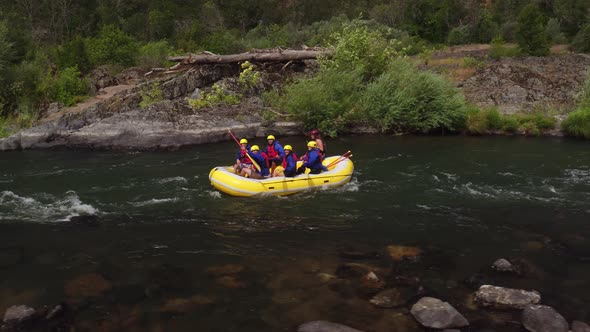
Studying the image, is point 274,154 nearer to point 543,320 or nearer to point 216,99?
point 543,320

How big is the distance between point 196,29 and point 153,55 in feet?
16.1

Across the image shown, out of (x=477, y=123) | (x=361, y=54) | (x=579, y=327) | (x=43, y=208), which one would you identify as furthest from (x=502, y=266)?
(x=361, y=54)

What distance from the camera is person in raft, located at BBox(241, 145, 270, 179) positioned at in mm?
12242

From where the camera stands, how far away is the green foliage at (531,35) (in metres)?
23.1

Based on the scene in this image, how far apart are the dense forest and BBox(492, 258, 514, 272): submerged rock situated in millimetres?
13064

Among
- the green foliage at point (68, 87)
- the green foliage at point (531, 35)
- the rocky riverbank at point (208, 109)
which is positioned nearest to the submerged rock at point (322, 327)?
the rocky riverbank at point (208, 109)

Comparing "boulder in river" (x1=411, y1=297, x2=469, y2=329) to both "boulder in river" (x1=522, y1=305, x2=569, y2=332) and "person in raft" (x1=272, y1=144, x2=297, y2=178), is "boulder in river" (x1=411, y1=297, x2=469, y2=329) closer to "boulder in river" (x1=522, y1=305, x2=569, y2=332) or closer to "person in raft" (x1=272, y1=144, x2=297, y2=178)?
"boulder in river" (x1=522, y1=305, x2=569, y2=332)

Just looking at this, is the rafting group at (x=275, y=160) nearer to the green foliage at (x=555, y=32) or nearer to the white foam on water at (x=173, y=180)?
the white foam on water at (x=173, y=180)

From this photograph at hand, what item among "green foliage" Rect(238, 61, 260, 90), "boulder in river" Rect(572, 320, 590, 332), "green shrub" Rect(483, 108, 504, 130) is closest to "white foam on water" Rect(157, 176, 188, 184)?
"green foliage" Rect(238, 61, 260, 90)

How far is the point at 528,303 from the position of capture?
712cm

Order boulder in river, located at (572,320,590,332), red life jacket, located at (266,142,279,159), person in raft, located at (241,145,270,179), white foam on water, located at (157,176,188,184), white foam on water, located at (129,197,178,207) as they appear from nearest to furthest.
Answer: boulder in river, located at (572,320,590,332) < white foam on water, located at (129,197,178,207) < person in raft, located at (241,145,270,179) < red life jacket, located at (266,142,279,159) < white foam on water, located at (157,176,188,184)

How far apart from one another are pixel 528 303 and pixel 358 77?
12.8 meters

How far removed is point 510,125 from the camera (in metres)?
17.7

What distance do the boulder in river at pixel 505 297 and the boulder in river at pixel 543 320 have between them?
0.21 metres
